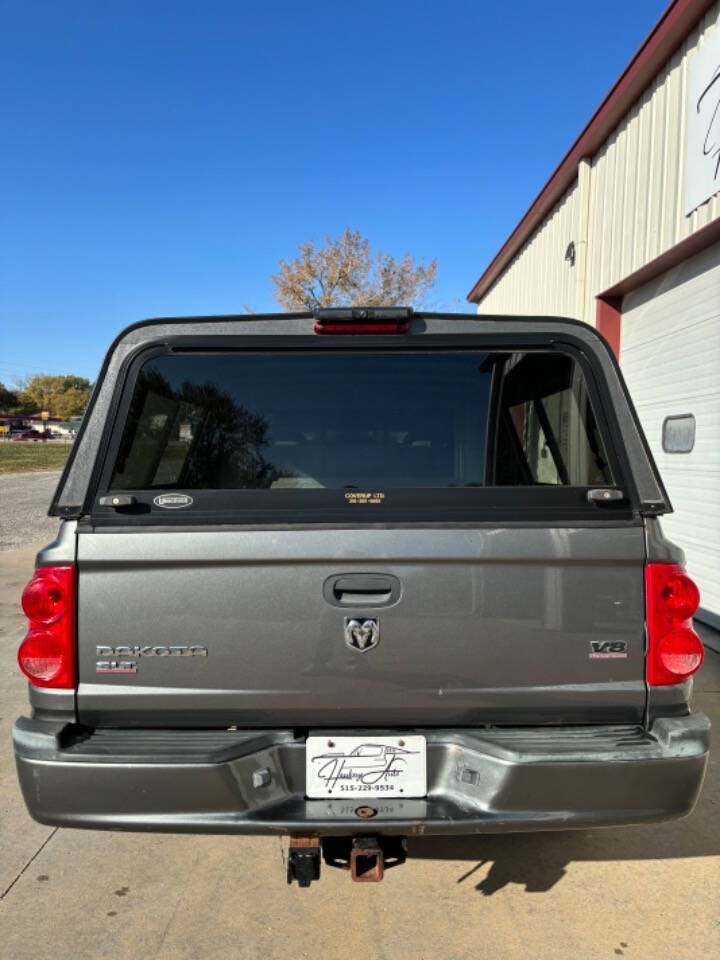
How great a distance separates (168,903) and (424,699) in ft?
4.38

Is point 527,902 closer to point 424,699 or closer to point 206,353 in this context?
point 424,699

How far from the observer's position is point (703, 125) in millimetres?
5887

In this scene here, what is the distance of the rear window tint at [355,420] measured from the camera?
2.31 m

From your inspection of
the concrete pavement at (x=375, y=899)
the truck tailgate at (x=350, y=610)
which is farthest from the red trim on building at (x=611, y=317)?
the truck tailgate at (x=350, y=610)

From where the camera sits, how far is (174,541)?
206 cm

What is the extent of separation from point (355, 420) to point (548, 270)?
9.44 m

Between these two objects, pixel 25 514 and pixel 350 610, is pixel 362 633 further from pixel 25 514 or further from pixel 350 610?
pixel 25 514

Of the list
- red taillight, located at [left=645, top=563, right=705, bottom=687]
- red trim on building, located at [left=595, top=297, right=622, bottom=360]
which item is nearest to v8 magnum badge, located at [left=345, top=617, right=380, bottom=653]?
red taillight, located at [left=645, top=563, right=705, bottom=687]

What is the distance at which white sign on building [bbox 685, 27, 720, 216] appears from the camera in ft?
18.5

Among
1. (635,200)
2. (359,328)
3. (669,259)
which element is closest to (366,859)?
(359,328)

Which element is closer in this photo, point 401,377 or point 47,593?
point 47,593

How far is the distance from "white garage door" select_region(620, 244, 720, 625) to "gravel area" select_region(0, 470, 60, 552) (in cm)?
536

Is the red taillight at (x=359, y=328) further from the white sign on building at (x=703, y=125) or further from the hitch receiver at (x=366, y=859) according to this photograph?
the white sign on building at (x=703, y=125)

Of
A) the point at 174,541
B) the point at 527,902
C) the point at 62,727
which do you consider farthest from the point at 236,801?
the point at 527,902
